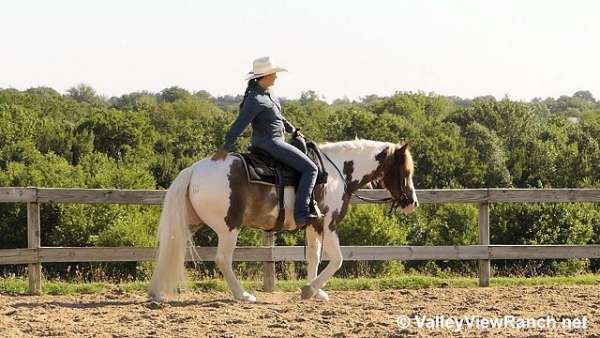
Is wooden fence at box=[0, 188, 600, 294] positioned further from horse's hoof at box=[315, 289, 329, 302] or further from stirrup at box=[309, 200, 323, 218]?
stirrup at box=[309, 200, 323, 218]

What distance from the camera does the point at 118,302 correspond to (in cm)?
912

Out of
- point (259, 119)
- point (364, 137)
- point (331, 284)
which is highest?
point (364, 137)

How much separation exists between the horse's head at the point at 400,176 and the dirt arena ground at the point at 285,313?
1.02 m

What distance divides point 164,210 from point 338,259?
1862mm

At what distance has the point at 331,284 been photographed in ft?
36.1

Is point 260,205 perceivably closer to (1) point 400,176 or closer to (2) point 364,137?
(1) point 400,176

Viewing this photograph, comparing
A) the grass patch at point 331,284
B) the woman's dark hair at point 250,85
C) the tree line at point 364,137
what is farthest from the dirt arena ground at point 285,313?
the tree line at point 364,137

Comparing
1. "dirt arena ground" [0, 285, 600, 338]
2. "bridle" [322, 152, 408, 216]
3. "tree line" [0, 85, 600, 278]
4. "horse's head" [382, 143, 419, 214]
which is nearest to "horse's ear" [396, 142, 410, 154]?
"horse's head" [382, 143, 419, 214]

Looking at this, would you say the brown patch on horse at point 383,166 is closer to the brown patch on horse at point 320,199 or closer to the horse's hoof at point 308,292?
the brown patch on horse at point 320,199

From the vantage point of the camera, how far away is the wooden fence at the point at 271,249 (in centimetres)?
1011

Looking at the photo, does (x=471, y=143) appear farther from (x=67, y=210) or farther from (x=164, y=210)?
(x=164, y=210)

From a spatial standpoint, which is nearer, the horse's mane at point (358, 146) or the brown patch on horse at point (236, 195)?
the brown patch on horse at point (236, 195)

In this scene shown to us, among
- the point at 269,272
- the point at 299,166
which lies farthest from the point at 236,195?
the point at 269,272

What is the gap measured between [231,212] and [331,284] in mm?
2453
